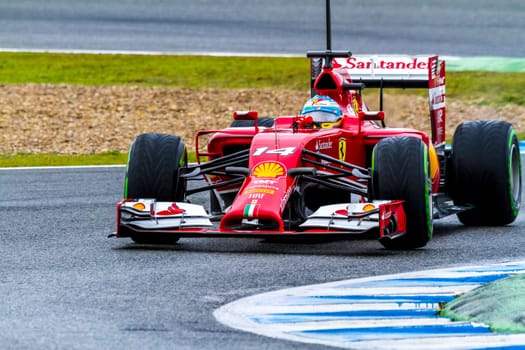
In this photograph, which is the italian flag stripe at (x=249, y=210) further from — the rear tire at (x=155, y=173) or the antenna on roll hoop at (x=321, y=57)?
the antenna on roll hoop at (x=321, y=57)

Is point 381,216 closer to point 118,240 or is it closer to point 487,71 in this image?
point 118,240

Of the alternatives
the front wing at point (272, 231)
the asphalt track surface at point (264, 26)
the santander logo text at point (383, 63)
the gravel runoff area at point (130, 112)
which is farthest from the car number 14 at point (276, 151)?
the asphalt track surface at point (264, 26)

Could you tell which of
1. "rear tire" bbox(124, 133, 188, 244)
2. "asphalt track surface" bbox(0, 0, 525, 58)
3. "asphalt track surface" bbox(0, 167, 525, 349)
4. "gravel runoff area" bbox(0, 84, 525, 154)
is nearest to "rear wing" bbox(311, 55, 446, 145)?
"asphalt track surface" bbox(0, 167, 525, 349)

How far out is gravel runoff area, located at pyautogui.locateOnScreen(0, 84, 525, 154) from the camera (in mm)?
18281

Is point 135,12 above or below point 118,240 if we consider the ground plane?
above

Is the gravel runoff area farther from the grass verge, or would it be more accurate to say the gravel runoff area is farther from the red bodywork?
the red bodywork

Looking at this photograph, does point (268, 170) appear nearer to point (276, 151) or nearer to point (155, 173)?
point (276, 151)

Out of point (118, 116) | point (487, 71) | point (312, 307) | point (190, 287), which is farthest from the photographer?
Answer: point (487, 71)

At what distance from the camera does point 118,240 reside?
10367 mm

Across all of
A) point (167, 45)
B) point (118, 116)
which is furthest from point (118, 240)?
point (167, 45)

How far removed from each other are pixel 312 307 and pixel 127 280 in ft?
5.13

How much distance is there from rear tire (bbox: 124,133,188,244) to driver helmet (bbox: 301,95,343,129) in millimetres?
1283

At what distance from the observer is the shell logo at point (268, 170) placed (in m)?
9.68

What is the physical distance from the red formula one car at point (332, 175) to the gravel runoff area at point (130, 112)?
6807 mm
